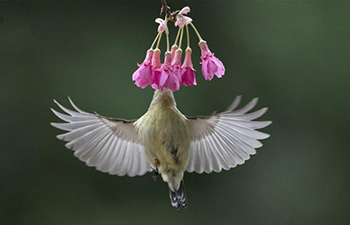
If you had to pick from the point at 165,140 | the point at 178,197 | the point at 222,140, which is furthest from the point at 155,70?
the point at 178,197

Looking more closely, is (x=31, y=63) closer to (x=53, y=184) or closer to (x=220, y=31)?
(x=53, y=184)

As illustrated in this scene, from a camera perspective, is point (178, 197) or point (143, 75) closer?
point (143, 75)

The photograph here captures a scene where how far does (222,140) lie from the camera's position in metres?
3.16

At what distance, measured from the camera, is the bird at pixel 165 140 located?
2961 mm

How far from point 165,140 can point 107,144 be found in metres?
0.42

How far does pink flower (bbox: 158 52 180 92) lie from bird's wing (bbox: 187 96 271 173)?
2.41 feet

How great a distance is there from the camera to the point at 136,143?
322cm

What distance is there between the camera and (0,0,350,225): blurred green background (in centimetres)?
562

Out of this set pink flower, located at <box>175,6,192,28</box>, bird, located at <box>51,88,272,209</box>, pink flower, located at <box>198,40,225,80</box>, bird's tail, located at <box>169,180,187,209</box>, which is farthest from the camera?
bird's tail, located at <box>169,180,187,209</box>

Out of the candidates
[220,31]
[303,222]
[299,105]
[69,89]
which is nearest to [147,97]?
[69,89]

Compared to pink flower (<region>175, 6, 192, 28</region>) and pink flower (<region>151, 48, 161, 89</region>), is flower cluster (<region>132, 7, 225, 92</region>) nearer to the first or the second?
pink flower (<region>151, 48, 161, 89</region>)

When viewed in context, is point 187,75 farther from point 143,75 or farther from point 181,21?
point 181,21

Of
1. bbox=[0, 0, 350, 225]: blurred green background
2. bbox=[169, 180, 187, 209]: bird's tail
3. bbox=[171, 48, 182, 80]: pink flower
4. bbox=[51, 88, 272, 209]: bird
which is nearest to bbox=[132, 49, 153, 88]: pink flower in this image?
bbox=[171, 48, 182, 80]: pink flower

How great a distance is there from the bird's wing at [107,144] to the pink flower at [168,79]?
0.89 metres
